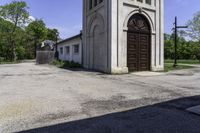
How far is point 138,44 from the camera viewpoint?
15805mm

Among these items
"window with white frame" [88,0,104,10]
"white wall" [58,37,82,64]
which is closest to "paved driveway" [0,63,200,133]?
"window with white frame" [88,0,104,10]

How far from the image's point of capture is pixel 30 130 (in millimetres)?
3715

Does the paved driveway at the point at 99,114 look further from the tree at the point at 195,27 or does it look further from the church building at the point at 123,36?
the tree at the point at 195,27

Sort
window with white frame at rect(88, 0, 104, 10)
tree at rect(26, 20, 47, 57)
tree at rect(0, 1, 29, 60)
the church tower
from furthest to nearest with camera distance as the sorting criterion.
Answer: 1. tree at rect(26, 20, 47, 57)
2. tree at rect(0, 1, 29, 60)
3. window with white frame at rect(88, 0, 104, 10)
4. the church tower

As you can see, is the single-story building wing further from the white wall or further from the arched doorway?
the arched doorway

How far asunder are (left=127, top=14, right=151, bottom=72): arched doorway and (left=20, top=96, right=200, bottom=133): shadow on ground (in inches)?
410

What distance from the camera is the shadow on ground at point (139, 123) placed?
370 cm

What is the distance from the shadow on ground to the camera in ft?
12.1

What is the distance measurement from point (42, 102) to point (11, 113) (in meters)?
1.18

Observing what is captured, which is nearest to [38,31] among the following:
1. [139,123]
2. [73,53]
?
[73,53]

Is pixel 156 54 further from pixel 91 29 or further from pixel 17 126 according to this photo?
pixel 17 126

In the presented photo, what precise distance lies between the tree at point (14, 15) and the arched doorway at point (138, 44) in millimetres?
30966

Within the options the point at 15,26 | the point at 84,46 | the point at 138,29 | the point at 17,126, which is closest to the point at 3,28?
the point at 15,26

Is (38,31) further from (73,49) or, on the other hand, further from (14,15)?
(73,49)
